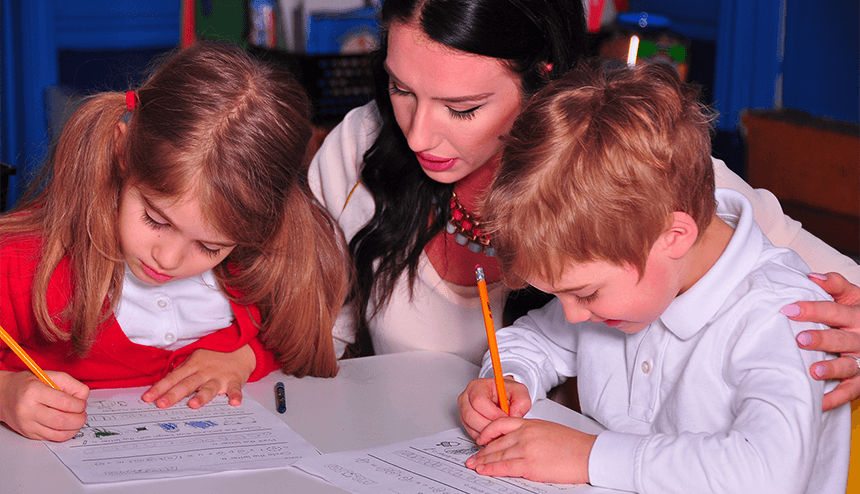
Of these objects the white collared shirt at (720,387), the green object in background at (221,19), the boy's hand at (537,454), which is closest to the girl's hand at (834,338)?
the white collared shirt at (720,387)

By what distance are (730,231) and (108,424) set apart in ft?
2.49

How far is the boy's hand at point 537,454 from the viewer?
0.85m

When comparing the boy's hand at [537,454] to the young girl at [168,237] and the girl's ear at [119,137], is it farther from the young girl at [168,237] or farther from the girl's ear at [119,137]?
the girl's ear at [119,137]

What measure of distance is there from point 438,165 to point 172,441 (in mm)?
556

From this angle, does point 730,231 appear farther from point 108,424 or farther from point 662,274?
point 108,424

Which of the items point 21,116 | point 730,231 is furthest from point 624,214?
point 21,116

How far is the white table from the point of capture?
2.67 ft

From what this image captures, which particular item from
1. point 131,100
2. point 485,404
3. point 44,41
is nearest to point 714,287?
point 485,404

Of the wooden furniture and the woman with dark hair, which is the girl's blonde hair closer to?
the woman with dark hair

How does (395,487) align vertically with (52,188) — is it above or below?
below

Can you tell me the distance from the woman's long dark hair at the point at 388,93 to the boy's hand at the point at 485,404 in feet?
1.39

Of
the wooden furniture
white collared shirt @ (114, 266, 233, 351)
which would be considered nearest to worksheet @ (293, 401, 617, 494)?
white collared shirt @ (114, 266, 233, 351)

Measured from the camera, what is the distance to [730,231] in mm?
977

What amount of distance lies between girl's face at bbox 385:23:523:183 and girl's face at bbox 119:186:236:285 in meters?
0.32
